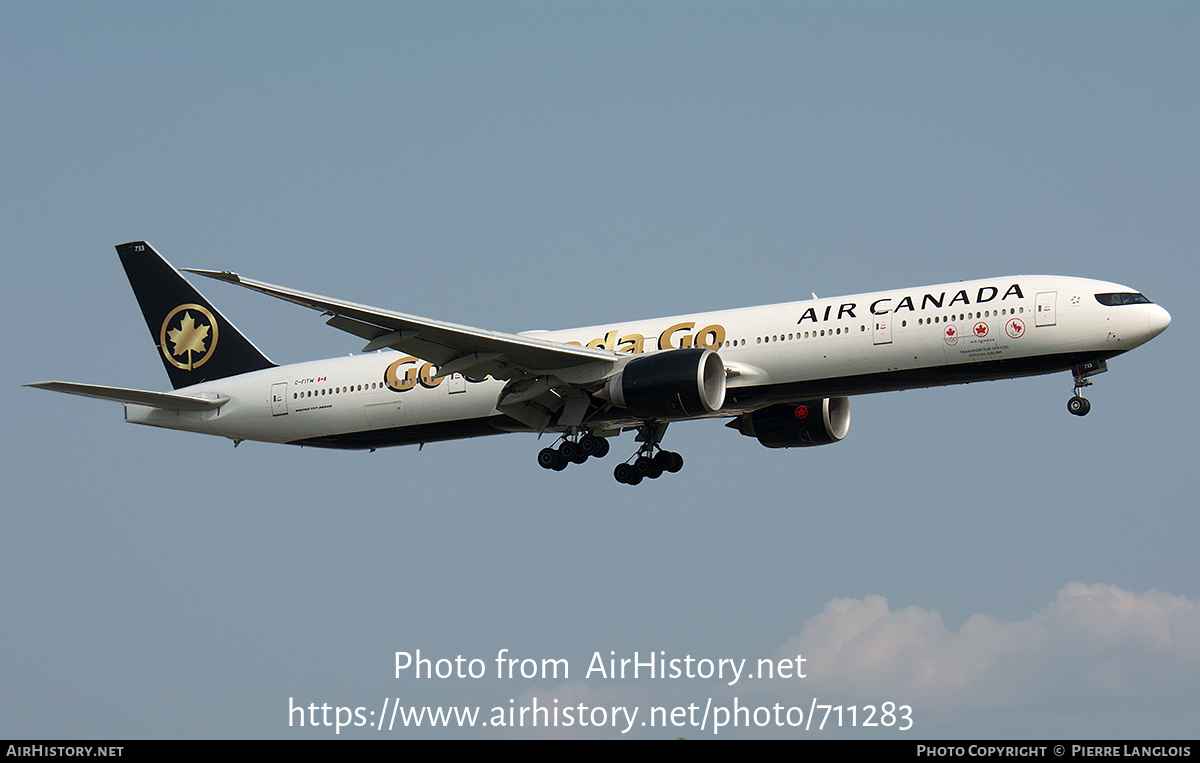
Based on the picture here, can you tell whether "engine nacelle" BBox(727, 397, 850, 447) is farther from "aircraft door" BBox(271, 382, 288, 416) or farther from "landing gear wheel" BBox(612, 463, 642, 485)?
"aircraft door" BBox(271, 382, 288, 416)

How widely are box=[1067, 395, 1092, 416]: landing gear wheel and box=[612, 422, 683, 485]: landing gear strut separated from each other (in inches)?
456

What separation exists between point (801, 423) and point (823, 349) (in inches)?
281

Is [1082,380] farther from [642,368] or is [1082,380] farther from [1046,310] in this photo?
[642,368]

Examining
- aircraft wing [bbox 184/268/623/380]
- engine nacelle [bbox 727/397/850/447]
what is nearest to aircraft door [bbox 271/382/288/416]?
aircraft wing [bbox 184/268/623/380]

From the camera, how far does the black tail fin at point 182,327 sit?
46.0 m

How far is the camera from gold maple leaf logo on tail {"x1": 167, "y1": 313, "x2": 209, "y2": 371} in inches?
1832

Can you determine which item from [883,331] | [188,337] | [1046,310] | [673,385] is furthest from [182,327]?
[1046,310]

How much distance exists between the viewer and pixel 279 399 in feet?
143
